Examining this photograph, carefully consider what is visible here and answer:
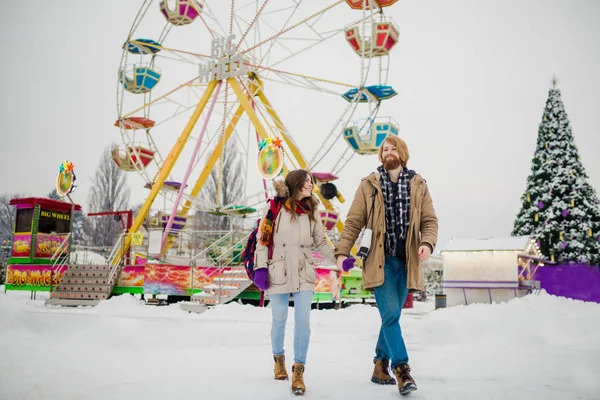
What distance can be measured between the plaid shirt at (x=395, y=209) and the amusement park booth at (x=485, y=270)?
1625 cm

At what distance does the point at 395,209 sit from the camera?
13.8 ft

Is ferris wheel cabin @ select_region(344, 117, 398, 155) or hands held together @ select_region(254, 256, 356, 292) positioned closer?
hands held together @ select_region(254, 256, 356, 292)

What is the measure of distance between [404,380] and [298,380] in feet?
2.44

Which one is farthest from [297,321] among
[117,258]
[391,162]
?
[117,258]

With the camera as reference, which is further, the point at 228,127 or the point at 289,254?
the point at 228,127

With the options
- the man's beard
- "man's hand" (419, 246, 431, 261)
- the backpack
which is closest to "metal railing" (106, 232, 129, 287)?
the backpack

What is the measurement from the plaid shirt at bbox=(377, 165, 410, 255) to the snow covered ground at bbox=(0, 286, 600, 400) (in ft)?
3.59

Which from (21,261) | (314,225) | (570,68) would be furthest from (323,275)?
(570,68)

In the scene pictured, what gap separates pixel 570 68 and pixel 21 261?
22.9 m

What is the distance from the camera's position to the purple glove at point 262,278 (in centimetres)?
434

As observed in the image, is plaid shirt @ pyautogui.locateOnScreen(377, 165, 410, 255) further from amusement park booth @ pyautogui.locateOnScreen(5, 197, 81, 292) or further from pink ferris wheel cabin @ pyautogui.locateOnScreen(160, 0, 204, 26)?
pink ferris wheel cabin @ pyautogui.locateOnScreen(160, 0, 204, 26)

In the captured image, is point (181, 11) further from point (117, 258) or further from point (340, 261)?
point (340, 261)

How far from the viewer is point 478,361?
545 cm

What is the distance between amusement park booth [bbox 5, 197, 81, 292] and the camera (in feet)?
56.1
